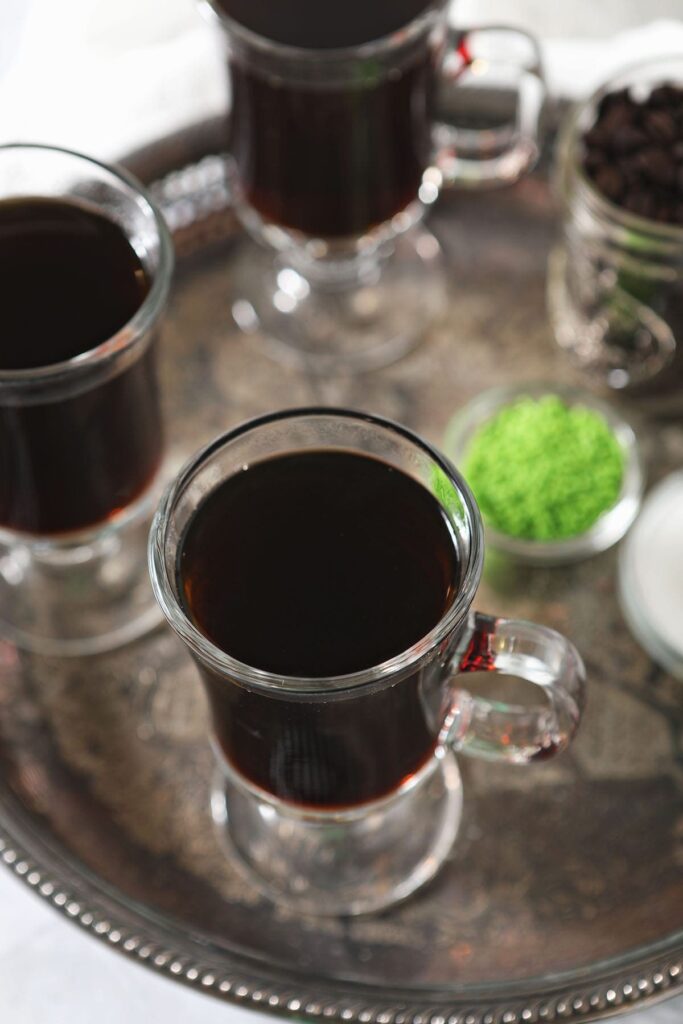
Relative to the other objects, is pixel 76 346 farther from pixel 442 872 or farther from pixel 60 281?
pixel 442 872

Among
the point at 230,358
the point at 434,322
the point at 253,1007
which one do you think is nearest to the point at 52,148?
the point at 230,358

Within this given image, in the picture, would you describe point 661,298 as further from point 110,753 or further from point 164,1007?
point 164,1007

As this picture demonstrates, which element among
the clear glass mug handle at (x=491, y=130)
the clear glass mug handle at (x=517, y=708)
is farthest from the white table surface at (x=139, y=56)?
the clear glass mug handle at (x=517, y=708)

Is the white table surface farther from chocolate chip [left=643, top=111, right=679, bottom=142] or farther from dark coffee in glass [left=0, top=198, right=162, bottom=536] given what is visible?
dark coffee in glass [left=0, top=198, right=162, bottom=536]

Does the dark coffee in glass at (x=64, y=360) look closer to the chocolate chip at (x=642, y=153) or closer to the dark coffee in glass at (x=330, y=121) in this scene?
the dark coffee in glass at (x=330, y=121)

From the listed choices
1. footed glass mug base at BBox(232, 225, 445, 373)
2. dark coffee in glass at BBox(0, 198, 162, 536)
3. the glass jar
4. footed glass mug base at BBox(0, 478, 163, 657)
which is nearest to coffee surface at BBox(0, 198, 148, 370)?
dark coffee in glass at BBox(0, 198, 162, 536)

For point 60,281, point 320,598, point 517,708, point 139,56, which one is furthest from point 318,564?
point 139,56
